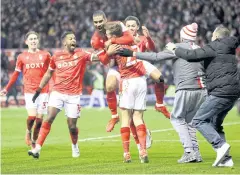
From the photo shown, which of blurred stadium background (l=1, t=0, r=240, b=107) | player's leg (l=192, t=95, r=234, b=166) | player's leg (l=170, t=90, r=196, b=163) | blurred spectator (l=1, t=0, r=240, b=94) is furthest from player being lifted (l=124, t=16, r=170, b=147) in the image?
blurred spectator (l=1, t=0, r=240, b=94)

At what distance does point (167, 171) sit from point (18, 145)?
709cm

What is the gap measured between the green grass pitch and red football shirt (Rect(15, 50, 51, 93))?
1.45 meters

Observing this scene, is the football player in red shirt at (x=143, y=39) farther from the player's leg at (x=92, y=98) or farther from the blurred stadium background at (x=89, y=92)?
the player's leg at (x=92, y=98)

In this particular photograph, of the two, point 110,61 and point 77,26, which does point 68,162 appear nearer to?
point 110,61

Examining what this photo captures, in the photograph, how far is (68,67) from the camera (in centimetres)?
1622

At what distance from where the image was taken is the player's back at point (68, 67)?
53.1ft

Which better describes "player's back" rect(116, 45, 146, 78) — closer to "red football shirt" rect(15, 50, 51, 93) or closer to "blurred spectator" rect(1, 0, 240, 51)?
"red football shirt" rect(15, 50, 51, 93)

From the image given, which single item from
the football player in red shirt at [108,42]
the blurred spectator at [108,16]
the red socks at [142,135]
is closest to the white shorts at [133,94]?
the red socks at [142,135]

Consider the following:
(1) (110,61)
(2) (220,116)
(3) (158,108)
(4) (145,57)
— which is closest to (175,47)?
(4) (145,57)

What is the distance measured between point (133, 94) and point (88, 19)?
1215 inches

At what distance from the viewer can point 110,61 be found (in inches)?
637

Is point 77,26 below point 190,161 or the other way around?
below

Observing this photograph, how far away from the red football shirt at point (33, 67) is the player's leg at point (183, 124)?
428 cm

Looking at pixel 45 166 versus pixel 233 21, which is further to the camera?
pixel 233 21
